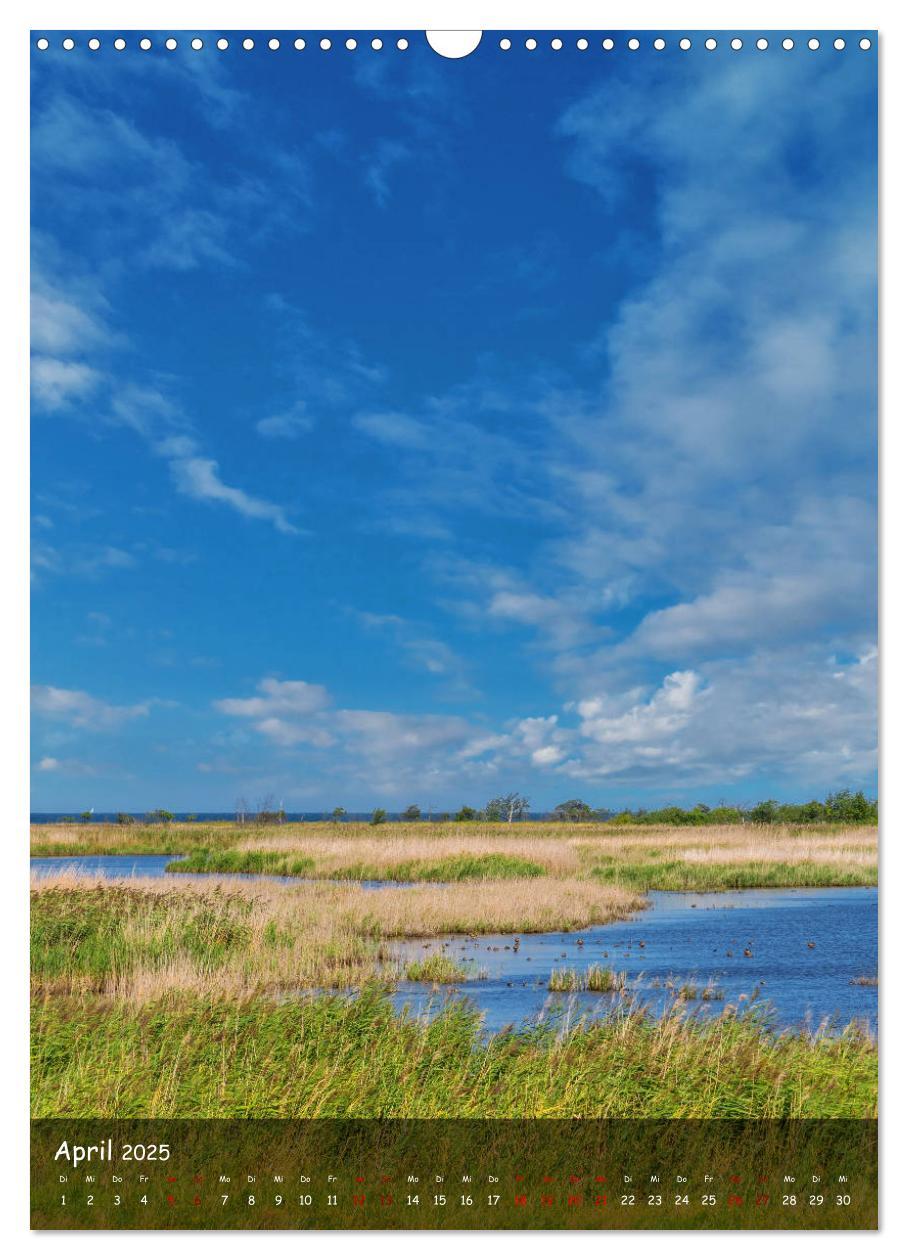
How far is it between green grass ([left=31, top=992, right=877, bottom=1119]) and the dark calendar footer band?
13 cm

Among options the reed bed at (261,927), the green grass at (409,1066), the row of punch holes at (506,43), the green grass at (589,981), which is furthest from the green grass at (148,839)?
the row of punch holes at (506,43)

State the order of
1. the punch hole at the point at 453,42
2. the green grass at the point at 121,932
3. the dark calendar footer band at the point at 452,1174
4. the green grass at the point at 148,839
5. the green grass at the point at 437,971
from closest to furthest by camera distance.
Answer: the dark calendar footer band at the point at 452,1174 → the punch hole at the point at 453,42 → the green grass at the point at 437,971 → the green grass at the point at 121,932 → the green grass at the point at 148,839

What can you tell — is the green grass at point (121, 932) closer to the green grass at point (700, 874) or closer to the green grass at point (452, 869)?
the green grass at point (452, 869)

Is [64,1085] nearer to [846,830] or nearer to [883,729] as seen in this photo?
[883,729]

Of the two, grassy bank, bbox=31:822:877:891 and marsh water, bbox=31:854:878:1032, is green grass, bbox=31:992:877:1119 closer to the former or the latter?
marsh water, bbox=31:854:878:1032

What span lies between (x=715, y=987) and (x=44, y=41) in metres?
9.32

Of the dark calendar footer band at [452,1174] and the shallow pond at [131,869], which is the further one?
the shallow pond at [131,869]

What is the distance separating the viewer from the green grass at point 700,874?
1000cm

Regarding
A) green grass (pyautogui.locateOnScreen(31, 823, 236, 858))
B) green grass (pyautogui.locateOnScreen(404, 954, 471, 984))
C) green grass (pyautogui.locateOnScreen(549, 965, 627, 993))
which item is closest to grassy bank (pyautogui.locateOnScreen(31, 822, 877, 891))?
green grass (pyautogui.locateOnScreen(31, 823, 236, 858))

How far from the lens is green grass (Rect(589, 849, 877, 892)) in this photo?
32.8ft

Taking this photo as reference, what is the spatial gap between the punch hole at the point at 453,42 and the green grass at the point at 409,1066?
690 centimetres

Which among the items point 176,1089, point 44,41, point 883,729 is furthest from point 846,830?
point 44,41
